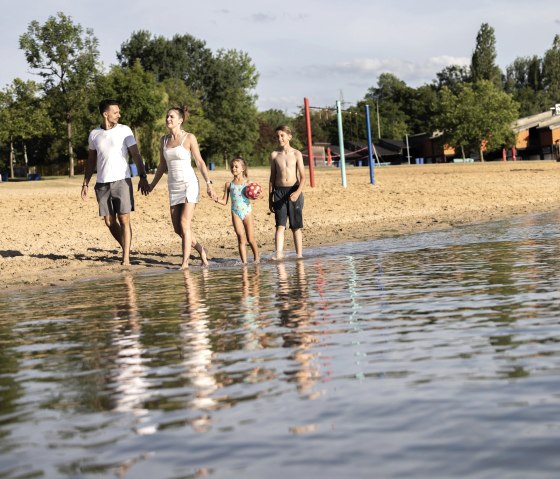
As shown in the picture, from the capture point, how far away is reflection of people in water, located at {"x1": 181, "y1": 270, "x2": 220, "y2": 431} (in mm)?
3930

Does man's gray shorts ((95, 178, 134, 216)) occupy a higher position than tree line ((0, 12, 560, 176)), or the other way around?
A: tree line ((0, 12, 560, 176))

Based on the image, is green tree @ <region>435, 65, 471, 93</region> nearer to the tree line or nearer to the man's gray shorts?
the tree line

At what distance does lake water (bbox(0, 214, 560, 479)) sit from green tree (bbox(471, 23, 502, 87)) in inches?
4064

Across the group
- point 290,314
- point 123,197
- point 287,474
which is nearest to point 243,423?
point 287,474

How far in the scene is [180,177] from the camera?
39.2 ft

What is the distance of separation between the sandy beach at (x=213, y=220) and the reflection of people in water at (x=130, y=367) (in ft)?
14.1

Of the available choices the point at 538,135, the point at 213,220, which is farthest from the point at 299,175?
the point at 538,135

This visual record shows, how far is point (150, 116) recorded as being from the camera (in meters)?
52.3

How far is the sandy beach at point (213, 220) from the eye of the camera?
44.5ft

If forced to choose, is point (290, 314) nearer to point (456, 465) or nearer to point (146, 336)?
point (146, 336)

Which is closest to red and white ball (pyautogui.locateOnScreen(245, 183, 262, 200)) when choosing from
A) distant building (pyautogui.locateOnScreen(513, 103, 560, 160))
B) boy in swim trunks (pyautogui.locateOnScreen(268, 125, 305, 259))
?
boy in swim trunks (pyautogui.locateOnScreen(268, 125, 305, 259))

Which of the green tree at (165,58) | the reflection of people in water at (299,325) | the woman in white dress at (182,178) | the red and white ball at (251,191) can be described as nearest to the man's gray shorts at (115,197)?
the woman in white dress at (182,178)

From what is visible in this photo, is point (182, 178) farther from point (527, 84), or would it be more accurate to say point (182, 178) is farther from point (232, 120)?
point (527, 84)

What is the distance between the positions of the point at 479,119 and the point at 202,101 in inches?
1285
